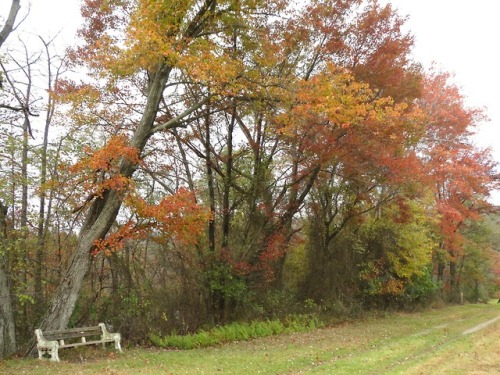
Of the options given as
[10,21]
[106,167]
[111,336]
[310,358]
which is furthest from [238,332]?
[10,21]

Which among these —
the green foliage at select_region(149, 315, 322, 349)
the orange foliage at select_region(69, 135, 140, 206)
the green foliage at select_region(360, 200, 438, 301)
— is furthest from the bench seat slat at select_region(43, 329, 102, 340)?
the green foliage at select_region(360, 200, 438, 301)

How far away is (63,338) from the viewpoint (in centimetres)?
1055

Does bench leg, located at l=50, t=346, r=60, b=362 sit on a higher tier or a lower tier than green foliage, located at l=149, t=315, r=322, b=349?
higher

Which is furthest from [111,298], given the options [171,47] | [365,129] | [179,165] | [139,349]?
[365,129]

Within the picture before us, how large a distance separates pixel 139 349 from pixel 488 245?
102 ft

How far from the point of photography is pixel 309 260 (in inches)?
776

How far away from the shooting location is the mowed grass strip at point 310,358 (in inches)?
336

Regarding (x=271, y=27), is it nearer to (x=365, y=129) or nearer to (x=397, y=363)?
(x=365, y=129)

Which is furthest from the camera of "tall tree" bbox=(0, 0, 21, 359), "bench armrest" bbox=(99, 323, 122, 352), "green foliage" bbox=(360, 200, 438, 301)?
"green foliage" bbox=(360, 200, 438, 301)

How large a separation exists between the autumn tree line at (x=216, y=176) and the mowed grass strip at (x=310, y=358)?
6.40 ft

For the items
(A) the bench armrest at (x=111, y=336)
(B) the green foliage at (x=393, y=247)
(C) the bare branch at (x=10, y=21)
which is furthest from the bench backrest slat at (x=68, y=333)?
(B) the green foliage at (x=393, y=247)

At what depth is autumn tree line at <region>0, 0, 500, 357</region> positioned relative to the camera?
36.4 ft

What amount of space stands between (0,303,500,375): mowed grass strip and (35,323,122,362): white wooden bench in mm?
276

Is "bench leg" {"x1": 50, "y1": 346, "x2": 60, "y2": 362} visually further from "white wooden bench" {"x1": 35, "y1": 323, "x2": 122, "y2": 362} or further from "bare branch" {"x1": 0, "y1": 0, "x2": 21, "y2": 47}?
"bare branch" {"x1": 0, "y1": 0, "x2": 21, "y2": 47}
